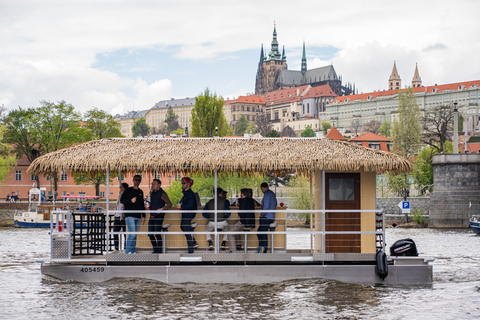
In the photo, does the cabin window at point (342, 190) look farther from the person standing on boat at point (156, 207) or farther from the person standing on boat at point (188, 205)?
the person standing on boat at point (156, 207)

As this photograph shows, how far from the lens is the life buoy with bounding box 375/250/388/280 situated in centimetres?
1560

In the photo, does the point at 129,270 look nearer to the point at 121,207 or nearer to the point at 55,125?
the point at 121,207

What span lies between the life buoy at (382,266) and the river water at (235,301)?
0.58 metres

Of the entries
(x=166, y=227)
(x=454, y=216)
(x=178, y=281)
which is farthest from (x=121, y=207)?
(x=454, y=216)

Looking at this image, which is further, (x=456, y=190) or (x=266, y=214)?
(x=456, y=190)

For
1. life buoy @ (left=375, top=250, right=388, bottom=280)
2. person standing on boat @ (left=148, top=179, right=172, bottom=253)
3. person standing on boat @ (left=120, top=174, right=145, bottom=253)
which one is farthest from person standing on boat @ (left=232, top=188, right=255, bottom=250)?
life buoy @ (left=375, top=250, right=388, bottom=280)

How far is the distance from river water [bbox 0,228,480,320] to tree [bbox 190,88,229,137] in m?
62.2

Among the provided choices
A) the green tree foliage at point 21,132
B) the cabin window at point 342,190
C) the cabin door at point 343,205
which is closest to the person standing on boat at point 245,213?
the cabin door at point 343,205

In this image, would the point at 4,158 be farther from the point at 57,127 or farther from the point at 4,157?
the point at 57,127

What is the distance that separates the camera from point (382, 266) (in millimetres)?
15617

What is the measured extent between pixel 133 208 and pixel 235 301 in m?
3.64

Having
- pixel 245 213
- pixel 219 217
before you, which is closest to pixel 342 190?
pixel 245 213

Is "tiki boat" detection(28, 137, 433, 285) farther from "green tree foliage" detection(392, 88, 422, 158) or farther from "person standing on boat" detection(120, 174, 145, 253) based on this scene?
"green tree foliage" detection(392, 88, 422, 158)

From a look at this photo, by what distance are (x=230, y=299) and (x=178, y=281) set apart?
4.59 ft
